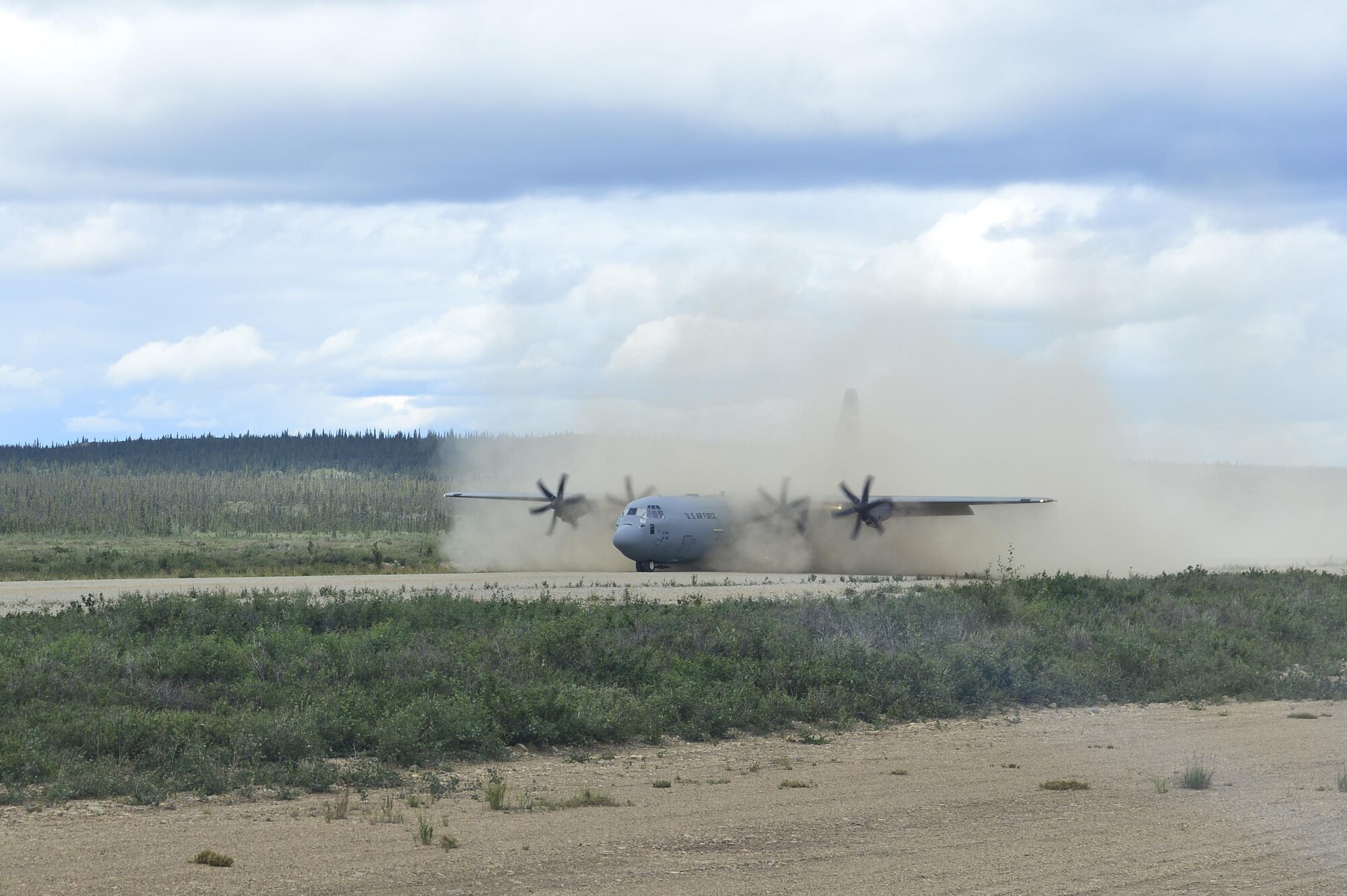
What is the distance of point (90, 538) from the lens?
92.2 meters

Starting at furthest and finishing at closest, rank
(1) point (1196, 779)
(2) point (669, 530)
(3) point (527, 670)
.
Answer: (2) point (669, 530) < (3) point (527, 670) < (1) point (1196, 779)

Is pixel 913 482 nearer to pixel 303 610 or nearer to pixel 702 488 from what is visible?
pixel 702 488

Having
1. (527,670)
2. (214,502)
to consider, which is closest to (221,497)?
(214,502)

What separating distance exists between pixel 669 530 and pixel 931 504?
1123 centimetres

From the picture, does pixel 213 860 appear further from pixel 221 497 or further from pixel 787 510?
pixel 221 497

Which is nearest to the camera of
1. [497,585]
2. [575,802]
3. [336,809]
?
[336,809]

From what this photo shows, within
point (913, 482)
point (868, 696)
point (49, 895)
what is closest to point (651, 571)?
point (913, 482)

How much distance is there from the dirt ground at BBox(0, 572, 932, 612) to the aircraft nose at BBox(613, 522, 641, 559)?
1.14 meters

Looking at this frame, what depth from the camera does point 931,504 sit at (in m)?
51.1

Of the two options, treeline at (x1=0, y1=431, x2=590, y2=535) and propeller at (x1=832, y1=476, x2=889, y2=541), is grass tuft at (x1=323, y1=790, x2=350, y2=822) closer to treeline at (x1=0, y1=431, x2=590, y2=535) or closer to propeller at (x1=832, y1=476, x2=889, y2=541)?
propeller at (x1=832, y1=476, x2=889, y2=541)

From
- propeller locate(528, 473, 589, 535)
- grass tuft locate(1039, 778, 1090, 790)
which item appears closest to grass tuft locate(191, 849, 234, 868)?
grass tuft locate(1039, 778, 1090, 790)

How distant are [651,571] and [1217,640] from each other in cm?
2656

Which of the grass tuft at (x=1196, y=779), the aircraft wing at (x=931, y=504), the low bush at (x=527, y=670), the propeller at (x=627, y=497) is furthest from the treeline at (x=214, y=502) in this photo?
the grass tuft at (x=1196, y=779)

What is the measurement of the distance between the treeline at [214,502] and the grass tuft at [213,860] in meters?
97.8
